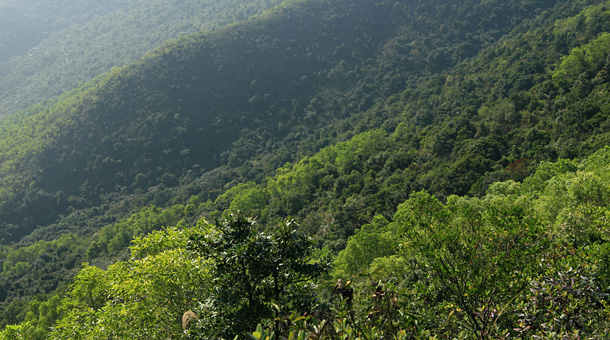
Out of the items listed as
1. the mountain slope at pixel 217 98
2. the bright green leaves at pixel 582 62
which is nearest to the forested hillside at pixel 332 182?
the bright green leaves at pixel 582 62

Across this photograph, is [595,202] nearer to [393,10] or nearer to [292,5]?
[393,10]

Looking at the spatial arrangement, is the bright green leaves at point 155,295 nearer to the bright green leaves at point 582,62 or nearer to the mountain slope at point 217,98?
the bright green leaves at point 582,62

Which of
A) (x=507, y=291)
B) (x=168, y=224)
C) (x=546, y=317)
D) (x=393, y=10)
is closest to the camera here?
(x=546, y=317)

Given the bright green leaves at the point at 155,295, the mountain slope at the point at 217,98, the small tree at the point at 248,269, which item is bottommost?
the mountain slope at the point at 217,98

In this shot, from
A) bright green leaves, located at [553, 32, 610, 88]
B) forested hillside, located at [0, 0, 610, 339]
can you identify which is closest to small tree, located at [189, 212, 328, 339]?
forested hillside, located at [0, 0, 610, 339]

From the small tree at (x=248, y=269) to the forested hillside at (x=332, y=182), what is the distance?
5 cm

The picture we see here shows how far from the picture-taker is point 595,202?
82.1 feet

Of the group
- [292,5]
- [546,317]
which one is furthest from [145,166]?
[546,317]

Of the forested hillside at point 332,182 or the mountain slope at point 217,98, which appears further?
the mountain slope at point 217,98

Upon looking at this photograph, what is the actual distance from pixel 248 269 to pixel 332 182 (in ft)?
236

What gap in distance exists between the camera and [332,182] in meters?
81.7

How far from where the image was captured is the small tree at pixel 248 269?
385 inches

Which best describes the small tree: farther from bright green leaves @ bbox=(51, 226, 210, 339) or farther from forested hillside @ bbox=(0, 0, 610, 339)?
bright green leaves @ bbox=(51, 226, 210, 339)

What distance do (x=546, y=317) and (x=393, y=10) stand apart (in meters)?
170
